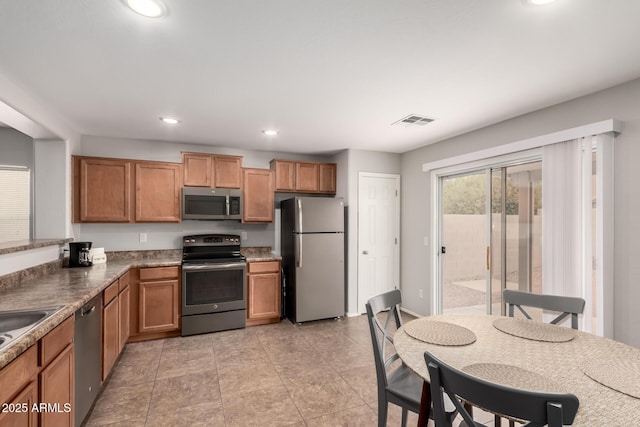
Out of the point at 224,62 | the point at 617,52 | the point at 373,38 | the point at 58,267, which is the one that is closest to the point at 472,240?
the point at 617,52

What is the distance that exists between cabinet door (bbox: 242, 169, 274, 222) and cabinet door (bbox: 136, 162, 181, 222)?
86cm

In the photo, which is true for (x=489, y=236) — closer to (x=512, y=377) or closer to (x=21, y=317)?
(x=512, y=377)

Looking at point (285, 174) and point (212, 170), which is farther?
point (285, 174)

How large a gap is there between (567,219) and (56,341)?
12.0ft

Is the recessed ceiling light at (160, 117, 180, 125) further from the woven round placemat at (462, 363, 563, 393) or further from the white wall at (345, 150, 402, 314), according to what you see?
the woven round placemat at (462, 363, 563, 393)

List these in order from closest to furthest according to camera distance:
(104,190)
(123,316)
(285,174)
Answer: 1. (123,316)
2. (104,190)
3. (285,174)

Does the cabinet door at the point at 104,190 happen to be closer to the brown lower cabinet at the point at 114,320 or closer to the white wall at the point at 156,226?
the white wall at the point at 156,226

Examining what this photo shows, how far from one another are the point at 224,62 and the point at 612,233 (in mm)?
3102

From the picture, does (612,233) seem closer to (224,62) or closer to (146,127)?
(224,62)

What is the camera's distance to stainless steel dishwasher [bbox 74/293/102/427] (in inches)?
76.6

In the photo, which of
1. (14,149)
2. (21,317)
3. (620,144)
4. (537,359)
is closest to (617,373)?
(537,359)

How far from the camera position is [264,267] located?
407 cm

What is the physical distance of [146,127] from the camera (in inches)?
137

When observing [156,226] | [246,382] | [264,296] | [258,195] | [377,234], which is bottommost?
[246,382]
